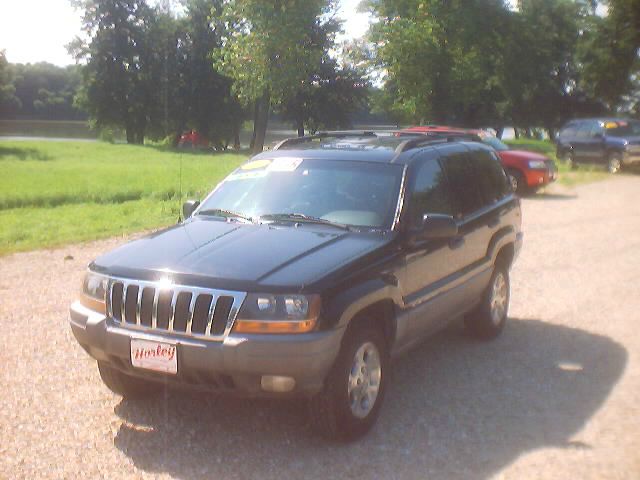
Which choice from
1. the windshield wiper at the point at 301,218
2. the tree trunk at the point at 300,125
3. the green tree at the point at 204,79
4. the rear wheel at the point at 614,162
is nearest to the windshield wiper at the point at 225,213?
the windshield wiper at the point at 301,218

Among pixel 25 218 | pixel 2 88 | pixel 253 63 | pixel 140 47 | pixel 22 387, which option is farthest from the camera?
pixel 140 47

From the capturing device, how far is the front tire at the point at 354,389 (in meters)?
4.41

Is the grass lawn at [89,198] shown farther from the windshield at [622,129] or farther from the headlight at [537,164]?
the headlight at [537,164]

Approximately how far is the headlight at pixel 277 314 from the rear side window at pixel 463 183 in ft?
7.48

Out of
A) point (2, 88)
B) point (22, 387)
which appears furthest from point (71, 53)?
point (22, 387)

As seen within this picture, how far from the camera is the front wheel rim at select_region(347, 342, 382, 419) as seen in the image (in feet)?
15.0

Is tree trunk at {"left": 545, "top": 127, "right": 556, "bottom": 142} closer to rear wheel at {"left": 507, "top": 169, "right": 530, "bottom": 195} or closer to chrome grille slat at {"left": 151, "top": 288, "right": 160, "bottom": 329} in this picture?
rear wheel at {"left": 507, "top": 169, "right": 530, "bottom": 195}

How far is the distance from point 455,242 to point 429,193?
46 cm

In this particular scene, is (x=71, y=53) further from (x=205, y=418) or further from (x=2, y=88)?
(x=205, y=418)

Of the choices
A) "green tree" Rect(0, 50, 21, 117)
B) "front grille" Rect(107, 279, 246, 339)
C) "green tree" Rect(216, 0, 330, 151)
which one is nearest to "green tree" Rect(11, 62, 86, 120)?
"green tree" Rect(0, 50, 21, 117)

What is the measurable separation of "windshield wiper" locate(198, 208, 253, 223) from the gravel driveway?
1.25 meters

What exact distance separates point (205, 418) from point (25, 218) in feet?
41.5

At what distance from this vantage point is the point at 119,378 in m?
5.03

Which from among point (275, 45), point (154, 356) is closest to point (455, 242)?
point (154, 356)
